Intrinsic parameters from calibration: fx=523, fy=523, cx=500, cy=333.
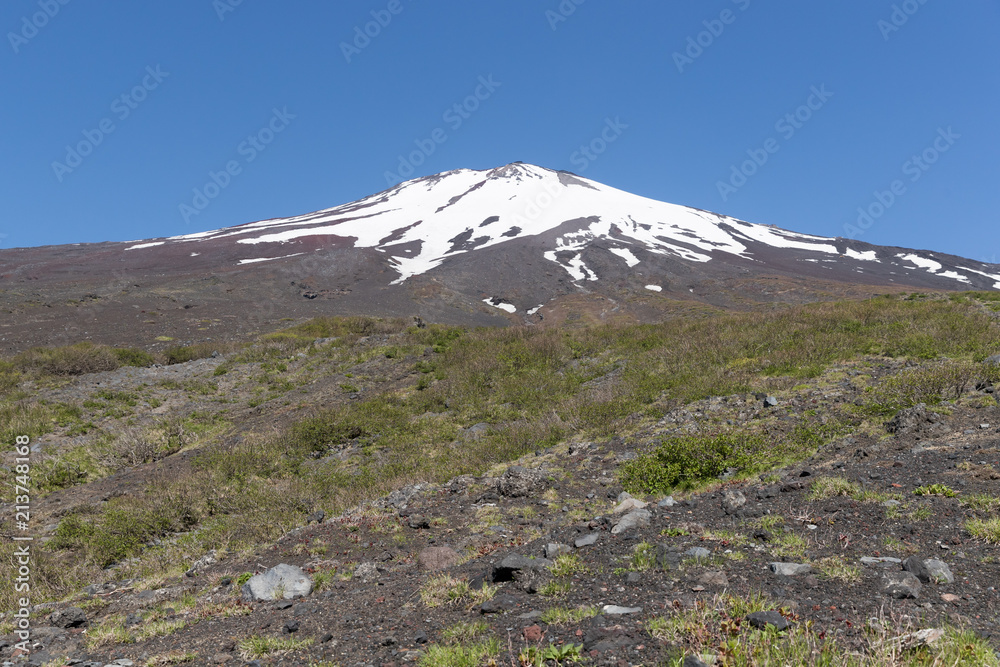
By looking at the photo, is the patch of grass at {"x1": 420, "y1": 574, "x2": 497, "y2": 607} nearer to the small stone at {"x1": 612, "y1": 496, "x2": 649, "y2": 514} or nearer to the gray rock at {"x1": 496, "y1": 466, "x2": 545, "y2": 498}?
the small stone at {"x1": 612, "y1": 496, "x2": 649, "y2": 514}

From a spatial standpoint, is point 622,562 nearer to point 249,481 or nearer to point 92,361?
point 249,481

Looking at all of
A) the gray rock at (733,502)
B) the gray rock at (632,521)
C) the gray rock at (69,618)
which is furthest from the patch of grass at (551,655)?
the gray rock at (69,618)

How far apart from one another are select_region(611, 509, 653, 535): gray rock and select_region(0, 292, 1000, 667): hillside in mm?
120

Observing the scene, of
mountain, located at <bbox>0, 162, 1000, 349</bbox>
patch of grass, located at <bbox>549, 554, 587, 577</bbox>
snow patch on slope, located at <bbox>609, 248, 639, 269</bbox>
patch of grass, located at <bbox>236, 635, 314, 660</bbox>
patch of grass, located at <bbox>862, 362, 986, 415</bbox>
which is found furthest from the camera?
snow patch on slope, located at <bbox>609, 248, 639, 269</bbox>

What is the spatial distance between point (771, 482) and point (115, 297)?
54.3m

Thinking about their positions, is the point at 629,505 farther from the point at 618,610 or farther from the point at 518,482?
the point at 618,610

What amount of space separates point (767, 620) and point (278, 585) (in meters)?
4.28

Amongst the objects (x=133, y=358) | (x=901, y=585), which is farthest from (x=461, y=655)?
(x=133, y=358)

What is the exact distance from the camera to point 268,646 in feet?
12.5

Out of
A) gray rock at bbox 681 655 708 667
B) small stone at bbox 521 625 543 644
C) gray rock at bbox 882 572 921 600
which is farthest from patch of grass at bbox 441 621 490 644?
gray rock at bbox 882 572 921 600

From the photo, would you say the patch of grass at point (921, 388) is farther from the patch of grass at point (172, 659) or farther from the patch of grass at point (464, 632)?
the patch of grass at point (172, 659)

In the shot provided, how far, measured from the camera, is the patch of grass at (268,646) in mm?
3756

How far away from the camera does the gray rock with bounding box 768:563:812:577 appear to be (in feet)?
11.9

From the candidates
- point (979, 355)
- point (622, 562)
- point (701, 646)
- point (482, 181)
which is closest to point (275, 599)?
point (622, 562)
